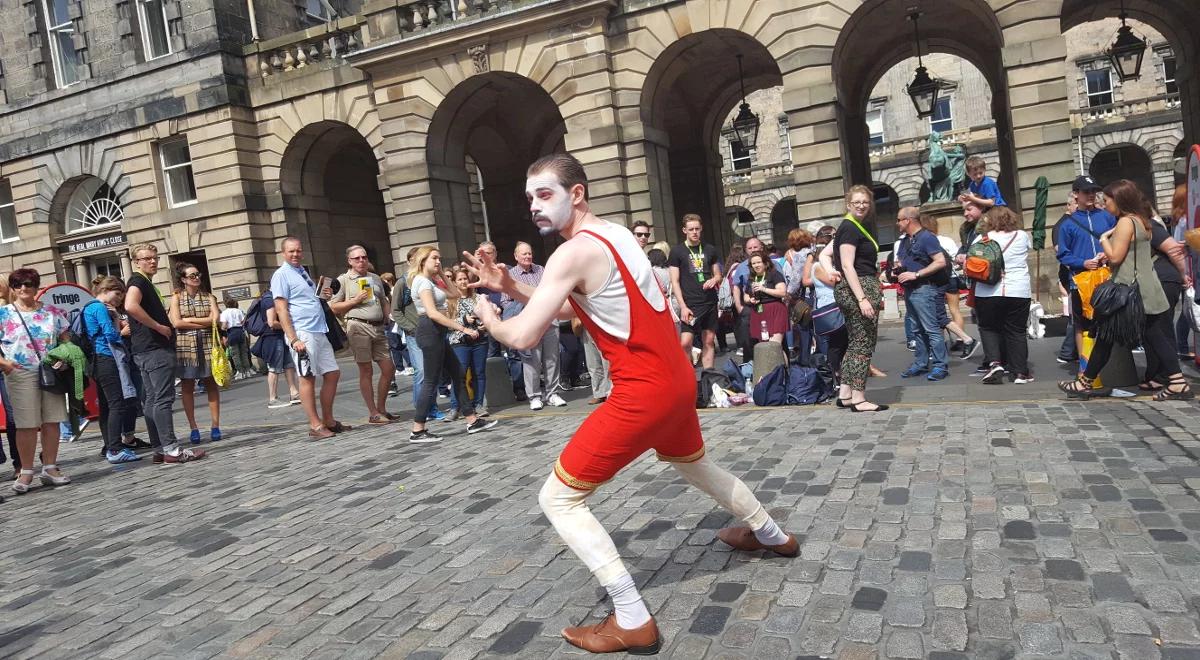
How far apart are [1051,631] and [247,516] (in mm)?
4532

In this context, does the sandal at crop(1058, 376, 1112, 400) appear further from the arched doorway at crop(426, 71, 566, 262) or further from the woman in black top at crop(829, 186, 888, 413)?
the arched doorway at crop(426, 71, 566, 262)

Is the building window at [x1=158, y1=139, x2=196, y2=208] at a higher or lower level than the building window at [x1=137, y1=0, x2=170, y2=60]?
lower

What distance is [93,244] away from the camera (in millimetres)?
21656

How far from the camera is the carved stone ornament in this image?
54.2ft

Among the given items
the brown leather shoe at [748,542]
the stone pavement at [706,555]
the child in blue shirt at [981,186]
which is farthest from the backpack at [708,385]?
the brown leather shoe at [748,542]

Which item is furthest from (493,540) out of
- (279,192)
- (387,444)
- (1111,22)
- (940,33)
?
(1111,22)

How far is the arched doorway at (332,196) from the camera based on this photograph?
19750mm

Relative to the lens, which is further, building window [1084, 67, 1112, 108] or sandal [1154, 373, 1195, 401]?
building window [1084, 67, 1112, 108]

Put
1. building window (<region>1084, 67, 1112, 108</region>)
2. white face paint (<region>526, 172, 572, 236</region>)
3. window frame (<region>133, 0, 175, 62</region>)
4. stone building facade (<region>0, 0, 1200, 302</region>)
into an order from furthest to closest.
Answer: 1. building window (<region>1084, 67, 1112, 108</region>)
2. window frame (<region>133, 0, 175, 62</region>)
3. stone building facade (<region>0, 0, 1200, 302</region>)
4. white face paint (<region>526, 172, 572, 236</region>)

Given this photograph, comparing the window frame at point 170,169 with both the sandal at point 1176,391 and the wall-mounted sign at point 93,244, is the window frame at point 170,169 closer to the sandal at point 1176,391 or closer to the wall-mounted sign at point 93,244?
the wall-mounted sign at point 93,244

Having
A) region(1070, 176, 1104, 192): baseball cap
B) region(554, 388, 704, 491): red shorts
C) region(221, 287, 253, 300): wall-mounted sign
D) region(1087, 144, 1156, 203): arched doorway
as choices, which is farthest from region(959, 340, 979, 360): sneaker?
region(1087, 144, 1156, 203): arched doorway

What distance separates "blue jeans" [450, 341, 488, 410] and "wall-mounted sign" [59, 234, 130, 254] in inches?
648

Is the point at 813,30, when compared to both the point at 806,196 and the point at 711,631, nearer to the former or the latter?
the point at 806,196

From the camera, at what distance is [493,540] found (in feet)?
13.8
